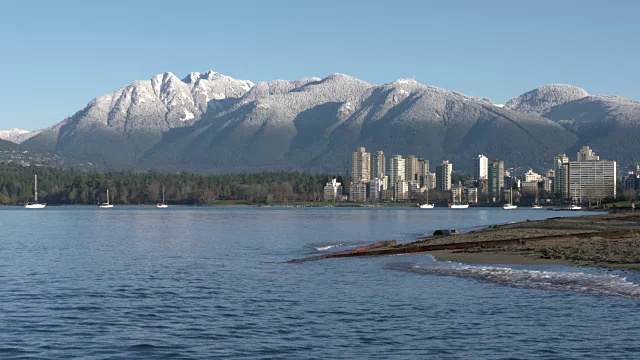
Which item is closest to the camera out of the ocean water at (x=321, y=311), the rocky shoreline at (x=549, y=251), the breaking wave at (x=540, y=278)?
the ocean water at (x=321, y=311)

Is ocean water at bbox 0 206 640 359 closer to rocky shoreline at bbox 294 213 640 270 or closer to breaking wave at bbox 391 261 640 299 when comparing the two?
breaking wave at bbox 391 261 640 299

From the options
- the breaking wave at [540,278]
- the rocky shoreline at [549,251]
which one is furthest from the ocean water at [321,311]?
the rocky shoreline at [549,251]

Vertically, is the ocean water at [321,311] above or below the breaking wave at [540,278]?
below

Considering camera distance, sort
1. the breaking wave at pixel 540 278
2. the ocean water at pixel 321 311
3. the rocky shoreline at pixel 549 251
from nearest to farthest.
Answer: the ocean water at pixel 321 311, the breaking wave at pixel 540 278, the rocky shoreline at pixel 549 251

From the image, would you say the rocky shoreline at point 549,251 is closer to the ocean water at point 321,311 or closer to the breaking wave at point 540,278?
the ocean water at point 321,311

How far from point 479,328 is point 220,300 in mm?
15619

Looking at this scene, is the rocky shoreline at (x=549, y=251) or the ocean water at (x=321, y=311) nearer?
the ocean water at (x=321, y=311)

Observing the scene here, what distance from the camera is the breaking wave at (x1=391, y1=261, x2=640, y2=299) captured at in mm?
45250

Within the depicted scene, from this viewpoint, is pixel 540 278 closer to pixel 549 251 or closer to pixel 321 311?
pixel 321 311

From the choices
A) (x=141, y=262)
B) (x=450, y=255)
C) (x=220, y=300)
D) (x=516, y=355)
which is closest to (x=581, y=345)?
(x=516, y=355)

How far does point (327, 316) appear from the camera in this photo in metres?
39.2

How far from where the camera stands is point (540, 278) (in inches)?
2031

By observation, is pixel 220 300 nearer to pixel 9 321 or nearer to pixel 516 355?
pixel 9 321

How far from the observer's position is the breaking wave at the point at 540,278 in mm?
45250
